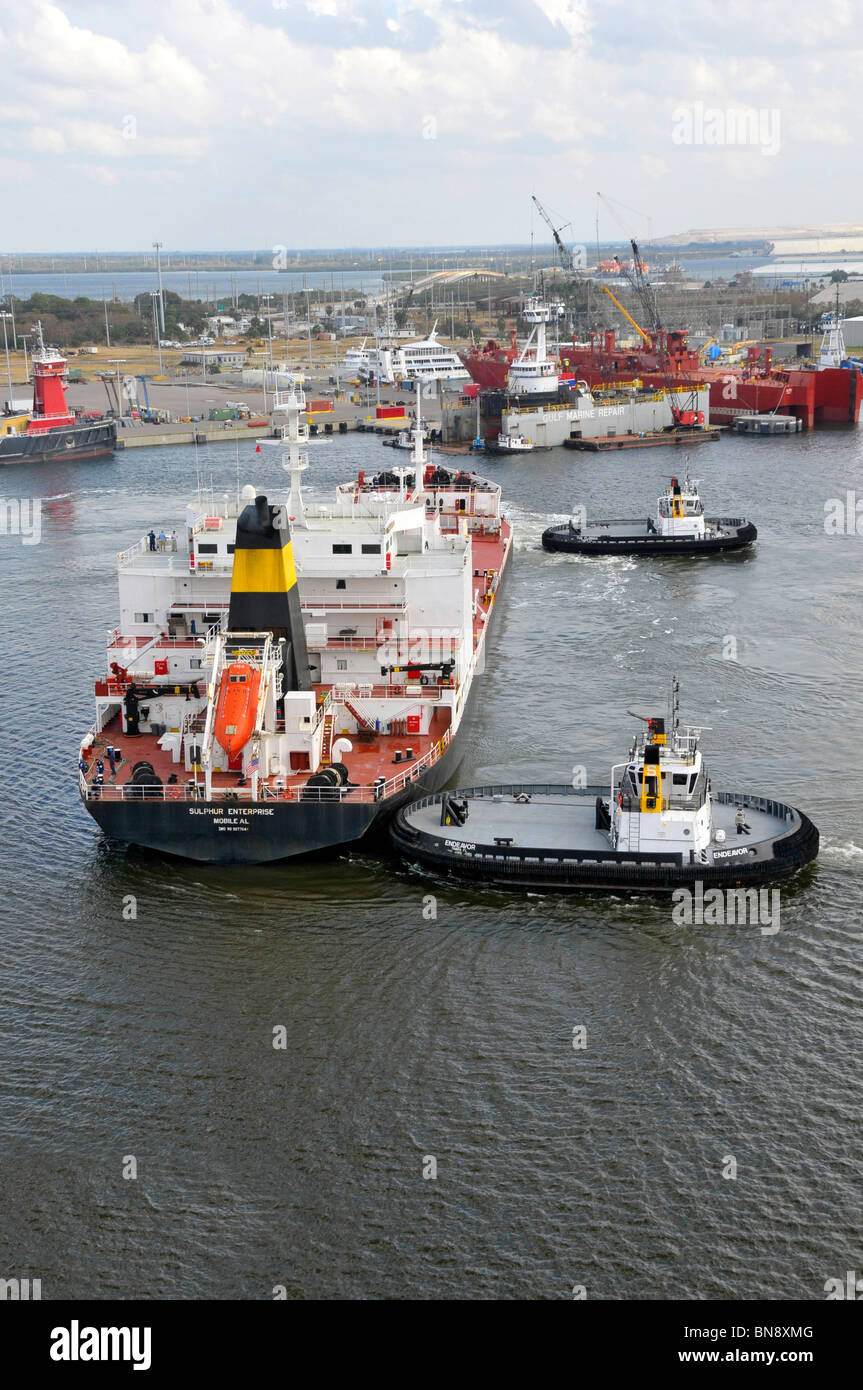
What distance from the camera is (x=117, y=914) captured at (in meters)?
30.5

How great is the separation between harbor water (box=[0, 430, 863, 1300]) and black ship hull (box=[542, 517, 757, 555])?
84.6 feet

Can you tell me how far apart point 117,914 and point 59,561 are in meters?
41.3

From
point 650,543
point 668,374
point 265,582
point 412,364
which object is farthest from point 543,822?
point 412,364

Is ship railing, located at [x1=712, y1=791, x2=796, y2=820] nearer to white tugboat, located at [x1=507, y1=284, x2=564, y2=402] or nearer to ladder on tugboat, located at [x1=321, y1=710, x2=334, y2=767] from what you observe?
ladder on tugboat, located at [x1=321, y1=710, x2=334, y2=767]

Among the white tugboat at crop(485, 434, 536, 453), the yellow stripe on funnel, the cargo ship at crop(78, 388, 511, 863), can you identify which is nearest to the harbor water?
the cargo ship at crop(78, 388, 511, 863)

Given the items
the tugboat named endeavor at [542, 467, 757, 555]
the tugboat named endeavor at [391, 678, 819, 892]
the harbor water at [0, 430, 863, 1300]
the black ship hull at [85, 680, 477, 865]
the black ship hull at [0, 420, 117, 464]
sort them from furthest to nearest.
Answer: the black ship hull at [0, 420, 117, 464], the tugboat named endeavor at [542, 467, 757, 555], the black ship hull at [85, 680, 477, 865], the tugboat named endeavor at [391, 678, 819, 892], the harbor water at [0, 430, 863, 1300]

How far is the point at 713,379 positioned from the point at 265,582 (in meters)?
98.2

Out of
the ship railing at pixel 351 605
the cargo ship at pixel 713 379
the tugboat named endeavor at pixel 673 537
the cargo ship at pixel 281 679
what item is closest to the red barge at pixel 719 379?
the cargo ship at pixel 713 379

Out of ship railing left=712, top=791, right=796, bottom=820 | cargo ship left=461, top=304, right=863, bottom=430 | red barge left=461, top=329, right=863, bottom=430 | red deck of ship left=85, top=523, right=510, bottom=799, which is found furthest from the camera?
red barge left=461, top=329, right=863, bottom=430

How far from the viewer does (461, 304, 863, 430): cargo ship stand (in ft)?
379

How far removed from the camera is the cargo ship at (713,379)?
115562 millimetres

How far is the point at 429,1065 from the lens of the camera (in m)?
24.7
